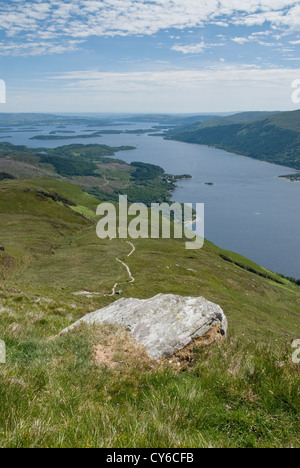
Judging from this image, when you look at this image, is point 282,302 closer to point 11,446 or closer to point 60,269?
point 60,269

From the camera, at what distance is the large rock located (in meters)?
8.95

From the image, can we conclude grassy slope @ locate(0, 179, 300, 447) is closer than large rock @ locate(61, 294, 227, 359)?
Yes

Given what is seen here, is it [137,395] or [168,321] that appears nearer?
[137,395]

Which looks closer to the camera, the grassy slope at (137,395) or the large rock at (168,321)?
the grassy slope at (137,395)

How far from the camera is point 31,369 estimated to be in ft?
20.2

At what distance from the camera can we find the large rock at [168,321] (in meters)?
8.95

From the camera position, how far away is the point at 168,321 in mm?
10375

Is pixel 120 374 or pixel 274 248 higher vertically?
pixel 120 374

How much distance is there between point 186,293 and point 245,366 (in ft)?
165

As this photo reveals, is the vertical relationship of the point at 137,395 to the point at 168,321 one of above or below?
above

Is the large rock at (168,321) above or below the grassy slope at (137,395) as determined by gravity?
below

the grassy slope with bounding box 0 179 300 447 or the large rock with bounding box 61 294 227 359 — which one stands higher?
the grassy slope with bounding box 0 179 300 447

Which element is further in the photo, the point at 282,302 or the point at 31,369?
the point at 282,302
